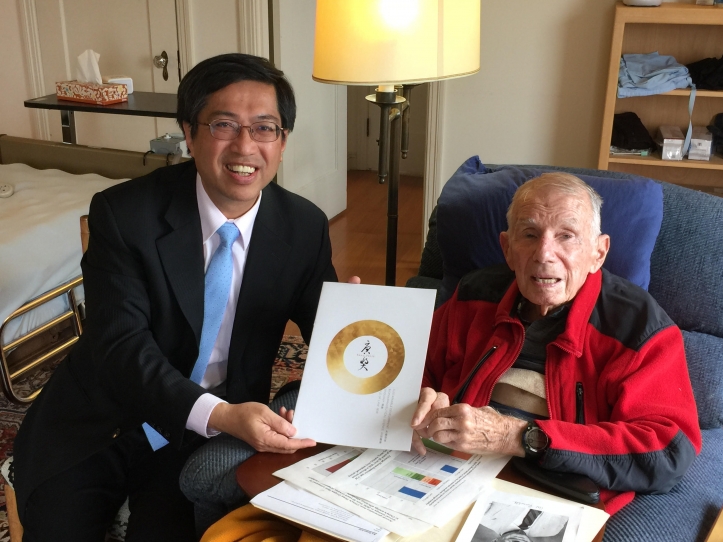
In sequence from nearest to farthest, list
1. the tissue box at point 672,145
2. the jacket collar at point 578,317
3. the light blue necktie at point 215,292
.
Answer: the jacket collar at point 578,317 < the light blue necktie at point 215,292 < the tissue box at point 672,145

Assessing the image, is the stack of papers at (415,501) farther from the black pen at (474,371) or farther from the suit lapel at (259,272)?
the suit lapel at (259,272)

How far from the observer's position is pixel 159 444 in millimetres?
1552

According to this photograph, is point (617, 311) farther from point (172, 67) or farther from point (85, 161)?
point (172, 67)

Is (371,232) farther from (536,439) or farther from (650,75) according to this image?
(536,439)

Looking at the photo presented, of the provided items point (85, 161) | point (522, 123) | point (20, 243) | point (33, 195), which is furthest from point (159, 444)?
point (522, 123)

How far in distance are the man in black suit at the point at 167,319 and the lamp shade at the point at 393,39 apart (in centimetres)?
32

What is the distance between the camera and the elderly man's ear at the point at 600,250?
1410mm

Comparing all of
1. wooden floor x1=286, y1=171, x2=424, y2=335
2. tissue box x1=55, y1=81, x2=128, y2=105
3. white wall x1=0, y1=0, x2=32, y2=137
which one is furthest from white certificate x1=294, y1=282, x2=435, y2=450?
white wall x1=0, y1=0, x2=32, y2=137

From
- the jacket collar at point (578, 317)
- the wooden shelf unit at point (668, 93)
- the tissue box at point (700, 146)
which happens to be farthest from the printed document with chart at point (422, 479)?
the tissue box at point (700, 146)

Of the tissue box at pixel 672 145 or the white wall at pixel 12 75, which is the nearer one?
the tissue box at pixel 672 145

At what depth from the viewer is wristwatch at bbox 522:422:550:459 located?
118 centimetres

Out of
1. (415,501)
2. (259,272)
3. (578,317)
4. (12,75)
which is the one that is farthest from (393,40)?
(12,75)

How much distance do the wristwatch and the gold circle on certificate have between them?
229 mm

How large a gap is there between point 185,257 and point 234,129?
265 millimetres
